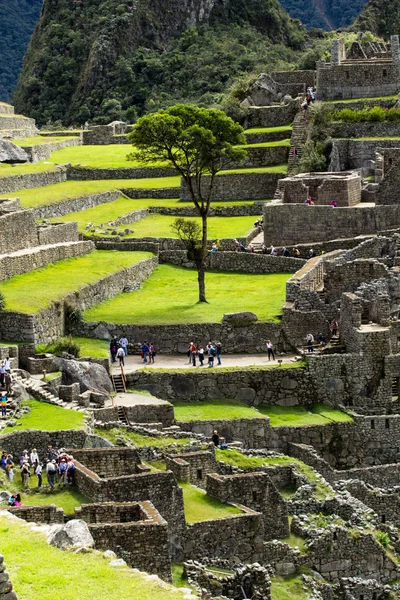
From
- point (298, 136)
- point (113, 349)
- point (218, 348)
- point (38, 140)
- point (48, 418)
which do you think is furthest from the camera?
point (38, 140)

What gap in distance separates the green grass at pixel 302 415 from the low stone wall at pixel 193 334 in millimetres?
3391

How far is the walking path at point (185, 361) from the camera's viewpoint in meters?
56.0

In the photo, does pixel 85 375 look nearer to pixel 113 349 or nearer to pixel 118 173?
pixel 113 349

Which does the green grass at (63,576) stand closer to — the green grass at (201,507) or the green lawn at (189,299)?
the green grass at (201,507)

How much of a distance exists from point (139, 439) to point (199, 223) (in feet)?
92.3

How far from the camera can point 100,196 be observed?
8131 centimetres

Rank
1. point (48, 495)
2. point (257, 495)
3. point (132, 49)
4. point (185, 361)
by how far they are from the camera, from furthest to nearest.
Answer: point (132, 49)
point (185, 361)
point (257, 495)
point (48, 495)

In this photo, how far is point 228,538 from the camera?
4241 centimetres

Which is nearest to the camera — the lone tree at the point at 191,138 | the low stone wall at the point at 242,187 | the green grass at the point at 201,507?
the green grass at the point at 201,507

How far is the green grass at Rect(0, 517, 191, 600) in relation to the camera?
28.4 meters

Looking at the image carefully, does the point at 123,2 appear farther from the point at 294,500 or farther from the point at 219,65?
the point at 294,500

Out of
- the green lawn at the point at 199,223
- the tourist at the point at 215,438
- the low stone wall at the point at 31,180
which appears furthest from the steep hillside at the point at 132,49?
the tourist at the point at 215,438

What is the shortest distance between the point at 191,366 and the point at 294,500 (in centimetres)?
1029

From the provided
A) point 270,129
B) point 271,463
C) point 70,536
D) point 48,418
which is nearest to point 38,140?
point 270,129
